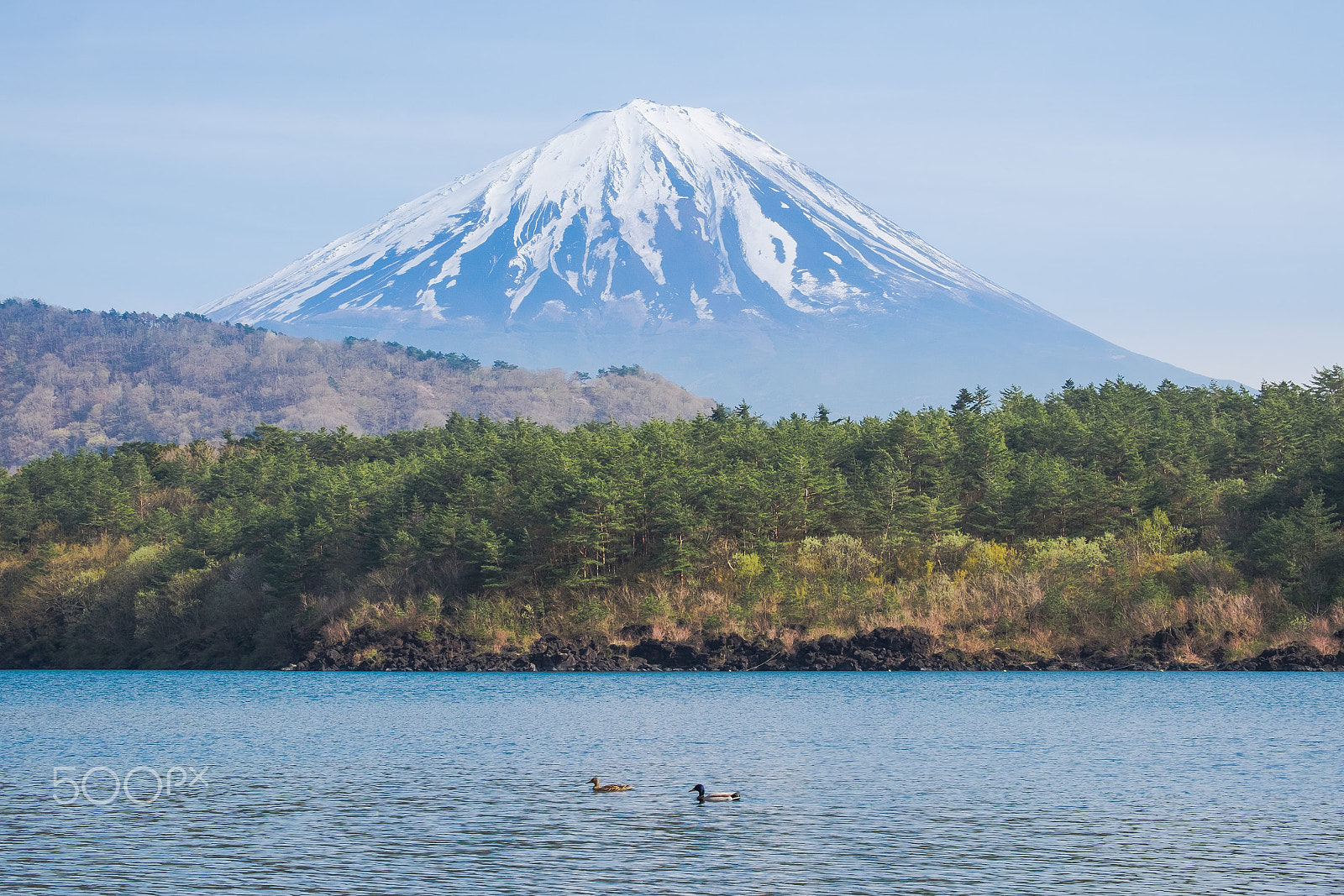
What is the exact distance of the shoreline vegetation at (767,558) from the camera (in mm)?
66625

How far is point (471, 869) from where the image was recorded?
2312 cm

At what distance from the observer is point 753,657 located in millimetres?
70062

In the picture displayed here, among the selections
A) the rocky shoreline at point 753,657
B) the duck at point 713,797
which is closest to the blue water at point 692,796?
the duck at point 713,797

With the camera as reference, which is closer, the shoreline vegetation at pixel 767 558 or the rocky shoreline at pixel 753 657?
the rocky shoreline at pixel 753 657

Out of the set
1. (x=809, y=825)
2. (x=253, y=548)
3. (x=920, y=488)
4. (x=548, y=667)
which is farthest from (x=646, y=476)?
(x=809, y=825)

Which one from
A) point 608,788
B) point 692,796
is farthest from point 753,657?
point 692,796

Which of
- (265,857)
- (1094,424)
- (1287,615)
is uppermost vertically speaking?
(1094,424)

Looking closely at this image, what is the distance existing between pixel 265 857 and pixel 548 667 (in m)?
47.6

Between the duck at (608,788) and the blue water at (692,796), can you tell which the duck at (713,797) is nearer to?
the blue water at (692,796)

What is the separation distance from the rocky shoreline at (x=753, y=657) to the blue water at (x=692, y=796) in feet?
25.4

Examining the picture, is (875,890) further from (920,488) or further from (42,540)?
(42,540)

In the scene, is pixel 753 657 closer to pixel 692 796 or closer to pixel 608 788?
pixel 608 788

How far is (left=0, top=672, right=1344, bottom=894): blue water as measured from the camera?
75.0 feet

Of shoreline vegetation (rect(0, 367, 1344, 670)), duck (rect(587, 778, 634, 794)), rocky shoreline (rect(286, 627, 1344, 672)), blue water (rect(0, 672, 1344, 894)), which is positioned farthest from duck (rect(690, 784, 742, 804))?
shoreline vegetation (rect(0, 367, 1344, 670))
